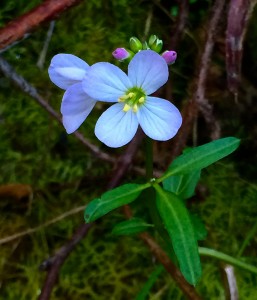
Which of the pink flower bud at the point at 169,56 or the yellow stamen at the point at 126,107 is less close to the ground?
the pink flower bud at the point at 169,56

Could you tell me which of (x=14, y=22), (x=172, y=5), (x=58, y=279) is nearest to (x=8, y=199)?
(x=58, y=279)

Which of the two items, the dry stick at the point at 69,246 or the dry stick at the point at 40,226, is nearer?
the dry stick at the point at 69,246

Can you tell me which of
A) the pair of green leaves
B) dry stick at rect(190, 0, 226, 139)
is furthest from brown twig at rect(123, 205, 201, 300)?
dry stick at rect(190, 0, 226, 139)

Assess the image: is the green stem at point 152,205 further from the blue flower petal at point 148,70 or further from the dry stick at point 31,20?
the dry stick at point 31,20

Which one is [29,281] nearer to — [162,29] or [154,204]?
[154,204]

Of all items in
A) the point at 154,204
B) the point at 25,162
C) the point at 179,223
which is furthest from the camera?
the point at 25,162

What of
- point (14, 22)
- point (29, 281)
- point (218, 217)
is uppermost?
point (14, 22)

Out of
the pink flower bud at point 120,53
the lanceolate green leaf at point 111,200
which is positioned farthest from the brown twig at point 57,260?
the pink flower bud at point 120,53
